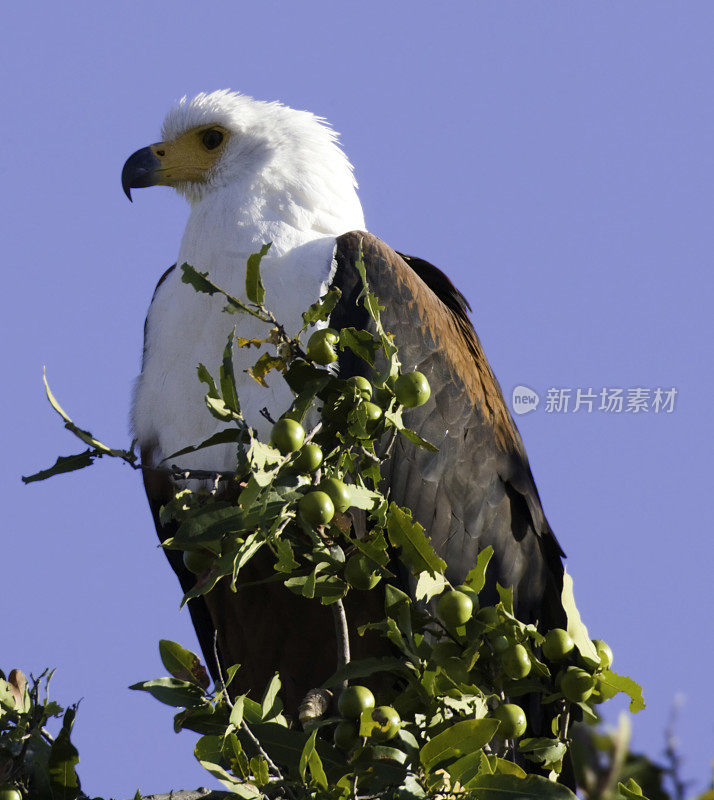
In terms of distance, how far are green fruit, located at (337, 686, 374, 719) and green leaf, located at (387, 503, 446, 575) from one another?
0.98 ft

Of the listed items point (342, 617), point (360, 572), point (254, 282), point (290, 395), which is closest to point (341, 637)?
point (342, 617)

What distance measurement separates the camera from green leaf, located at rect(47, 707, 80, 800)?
2475 millimetres

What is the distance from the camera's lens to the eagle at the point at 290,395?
421cm

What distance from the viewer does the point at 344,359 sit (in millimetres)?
4066

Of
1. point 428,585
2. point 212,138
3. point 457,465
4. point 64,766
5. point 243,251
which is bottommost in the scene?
point 64,766

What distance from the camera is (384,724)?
7.04 ft

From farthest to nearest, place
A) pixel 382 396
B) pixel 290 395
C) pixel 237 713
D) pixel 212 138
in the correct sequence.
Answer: pixel 212 138
pixel 290 395
pixel 382 396
pixel 237 713

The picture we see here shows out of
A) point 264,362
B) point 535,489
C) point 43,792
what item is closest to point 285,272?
point 535,489

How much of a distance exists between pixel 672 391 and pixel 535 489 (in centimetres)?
399

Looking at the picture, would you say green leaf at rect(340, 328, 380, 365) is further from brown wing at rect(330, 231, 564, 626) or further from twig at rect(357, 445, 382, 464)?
brown wing at rect(330, 231, 564, 626)

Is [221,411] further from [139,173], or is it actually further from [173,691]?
[139,173]

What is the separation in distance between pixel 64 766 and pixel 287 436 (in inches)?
41.6

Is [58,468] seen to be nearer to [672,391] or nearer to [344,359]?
[344,359]

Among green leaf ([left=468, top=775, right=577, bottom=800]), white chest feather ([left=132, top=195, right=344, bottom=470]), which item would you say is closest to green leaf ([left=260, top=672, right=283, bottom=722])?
green leaf ([left=468, top=775, right=577, bottom=800])
